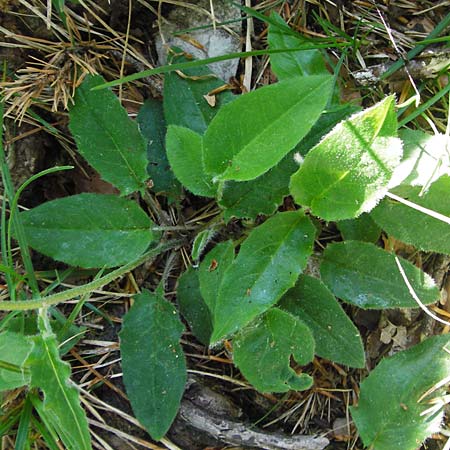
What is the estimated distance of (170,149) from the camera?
140cm

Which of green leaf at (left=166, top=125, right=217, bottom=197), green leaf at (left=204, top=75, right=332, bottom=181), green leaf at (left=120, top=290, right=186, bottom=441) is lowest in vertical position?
green leaf at (left=120, top=290, right=186, bottom=441)

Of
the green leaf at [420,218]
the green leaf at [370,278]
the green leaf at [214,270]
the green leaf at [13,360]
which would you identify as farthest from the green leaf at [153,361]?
the green leaf at [420,218]

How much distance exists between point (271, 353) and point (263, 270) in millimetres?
216

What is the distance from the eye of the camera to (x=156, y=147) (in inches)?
62.7

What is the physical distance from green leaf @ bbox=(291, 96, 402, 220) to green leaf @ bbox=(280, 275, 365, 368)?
23cm

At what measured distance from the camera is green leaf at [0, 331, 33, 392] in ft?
4.05

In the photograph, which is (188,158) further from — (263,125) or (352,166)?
(352,166)

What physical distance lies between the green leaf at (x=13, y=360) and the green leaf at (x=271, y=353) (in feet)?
1.53

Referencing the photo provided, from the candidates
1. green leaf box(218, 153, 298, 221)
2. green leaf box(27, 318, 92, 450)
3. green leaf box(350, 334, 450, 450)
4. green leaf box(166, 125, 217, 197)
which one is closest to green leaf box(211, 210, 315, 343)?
green leaf box(218, 153, 298, 221)

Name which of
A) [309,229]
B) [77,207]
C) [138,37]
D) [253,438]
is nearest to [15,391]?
[77,207]

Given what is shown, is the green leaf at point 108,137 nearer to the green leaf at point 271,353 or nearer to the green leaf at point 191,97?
the green leaf at point 191,97

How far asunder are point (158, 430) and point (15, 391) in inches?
14.3

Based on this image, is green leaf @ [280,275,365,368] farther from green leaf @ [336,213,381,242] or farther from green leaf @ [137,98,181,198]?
green leaf @ [137,98,181,198]

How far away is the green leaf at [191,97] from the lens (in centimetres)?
152
